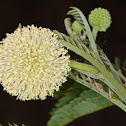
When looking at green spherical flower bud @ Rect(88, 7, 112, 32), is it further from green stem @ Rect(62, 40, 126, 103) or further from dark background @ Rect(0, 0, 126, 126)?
dark background @ Rect(0, 0, 126, 126)

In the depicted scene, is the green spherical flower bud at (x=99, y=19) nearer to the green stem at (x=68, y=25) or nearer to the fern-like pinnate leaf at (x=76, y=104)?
the green stem at (x=68, y=25)

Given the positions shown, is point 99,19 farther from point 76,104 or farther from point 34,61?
point 76,104

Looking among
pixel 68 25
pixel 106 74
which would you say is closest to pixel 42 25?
pixel 68 25

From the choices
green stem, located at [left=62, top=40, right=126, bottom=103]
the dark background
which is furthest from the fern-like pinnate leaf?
the dark background

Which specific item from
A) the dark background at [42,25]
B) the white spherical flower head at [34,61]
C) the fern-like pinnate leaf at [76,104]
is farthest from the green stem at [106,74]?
the dark background at [42,25]

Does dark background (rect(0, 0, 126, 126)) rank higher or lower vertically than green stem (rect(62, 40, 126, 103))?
higher

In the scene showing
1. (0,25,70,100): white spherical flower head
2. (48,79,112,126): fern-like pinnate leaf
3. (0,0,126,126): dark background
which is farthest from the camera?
(0,0,126,126): dark background
